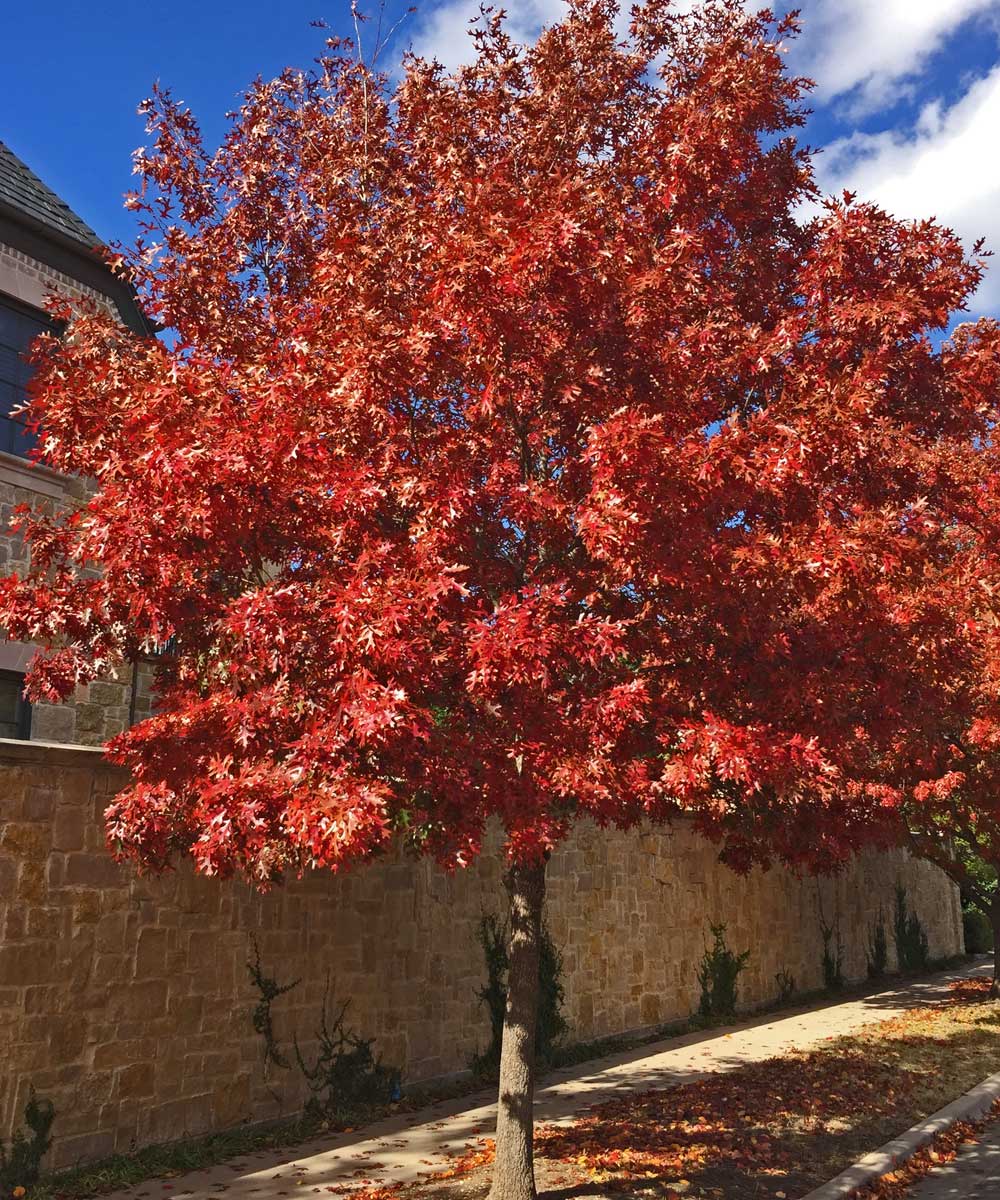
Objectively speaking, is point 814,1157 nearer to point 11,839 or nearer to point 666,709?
point 666,709

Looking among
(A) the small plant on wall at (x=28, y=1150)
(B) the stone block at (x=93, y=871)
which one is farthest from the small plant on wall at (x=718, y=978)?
(A) the small plant on wall at (x=28, y=1150)

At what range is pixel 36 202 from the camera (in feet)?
41.2

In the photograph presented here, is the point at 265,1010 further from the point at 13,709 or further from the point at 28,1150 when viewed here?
the point at 13,709

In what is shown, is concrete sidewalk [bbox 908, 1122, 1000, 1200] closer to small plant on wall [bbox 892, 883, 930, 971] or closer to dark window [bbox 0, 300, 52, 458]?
dark window [bbox 0, 300, 52, 458]

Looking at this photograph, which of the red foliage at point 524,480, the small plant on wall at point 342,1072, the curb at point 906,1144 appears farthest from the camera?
the small plant on wall at point 342,1072

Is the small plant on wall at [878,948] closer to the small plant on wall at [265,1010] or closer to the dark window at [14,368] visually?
the small plant on wall at [265,1010]

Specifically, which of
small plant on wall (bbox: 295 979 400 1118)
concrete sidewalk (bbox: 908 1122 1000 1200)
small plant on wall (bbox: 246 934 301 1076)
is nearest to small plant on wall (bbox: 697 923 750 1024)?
concrete sidewalk (bbox: 908 1122 1000 1200)

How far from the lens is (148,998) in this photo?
8.37 metres

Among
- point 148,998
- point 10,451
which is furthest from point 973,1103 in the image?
point 10,451

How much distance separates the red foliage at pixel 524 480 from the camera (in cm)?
551

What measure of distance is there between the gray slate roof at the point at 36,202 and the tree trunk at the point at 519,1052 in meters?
9.31

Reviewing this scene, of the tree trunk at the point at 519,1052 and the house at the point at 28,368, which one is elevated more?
the house at the point at 28,368

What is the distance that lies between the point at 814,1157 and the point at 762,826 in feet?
9.60

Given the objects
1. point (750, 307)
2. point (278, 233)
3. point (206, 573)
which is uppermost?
point (278, 233)
